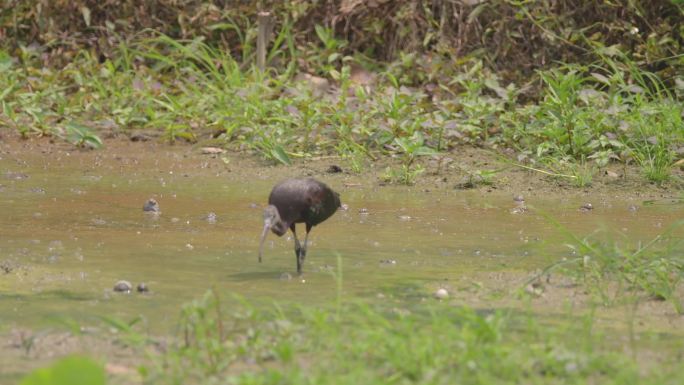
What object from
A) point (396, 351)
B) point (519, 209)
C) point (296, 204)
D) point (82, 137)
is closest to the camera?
point (396, 351)

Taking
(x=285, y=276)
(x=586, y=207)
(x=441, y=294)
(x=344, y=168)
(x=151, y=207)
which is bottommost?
(x=344, y=168)

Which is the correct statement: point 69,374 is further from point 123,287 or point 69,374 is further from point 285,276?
point 285,276

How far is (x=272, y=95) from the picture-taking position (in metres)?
11.8

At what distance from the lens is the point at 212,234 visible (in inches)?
307

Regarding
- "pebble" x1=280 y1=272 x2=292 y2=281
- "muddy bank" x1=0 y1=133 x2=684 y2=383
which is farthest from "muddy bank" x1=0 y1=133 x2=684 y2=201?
"pebble" x1=280 y1=272 x2=292 y2=281

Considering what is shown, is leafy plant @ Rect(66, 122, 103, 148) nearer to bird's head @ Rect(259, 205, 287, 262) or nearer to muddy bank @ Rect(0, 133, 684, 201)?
muddy bank @ Rect(0, 133, 684, 201)

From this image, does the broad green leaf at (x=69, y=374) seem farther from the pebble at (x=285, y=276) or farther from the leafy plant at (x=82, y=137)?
the leafy plant at (x=82, y=137)

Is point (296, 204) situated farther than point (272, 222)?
Yes

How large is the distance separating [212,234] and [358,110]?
11.2 feet

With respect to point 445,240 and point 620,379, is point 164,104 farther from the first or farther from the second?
point 620,379

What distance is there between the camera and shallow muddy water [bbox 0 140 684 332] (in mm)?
6133

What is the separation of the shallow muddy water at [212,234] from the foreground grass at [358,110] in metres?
0.49

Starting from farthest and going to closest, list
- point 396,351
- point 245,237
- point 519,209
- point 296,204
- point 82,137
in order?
point 82,137 < point 519,209 < point 245,237 < point 296,204 < point 396,351

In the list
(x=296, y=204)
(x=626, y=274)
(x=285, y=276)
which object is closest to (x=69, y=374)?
(x=285, y=276)
